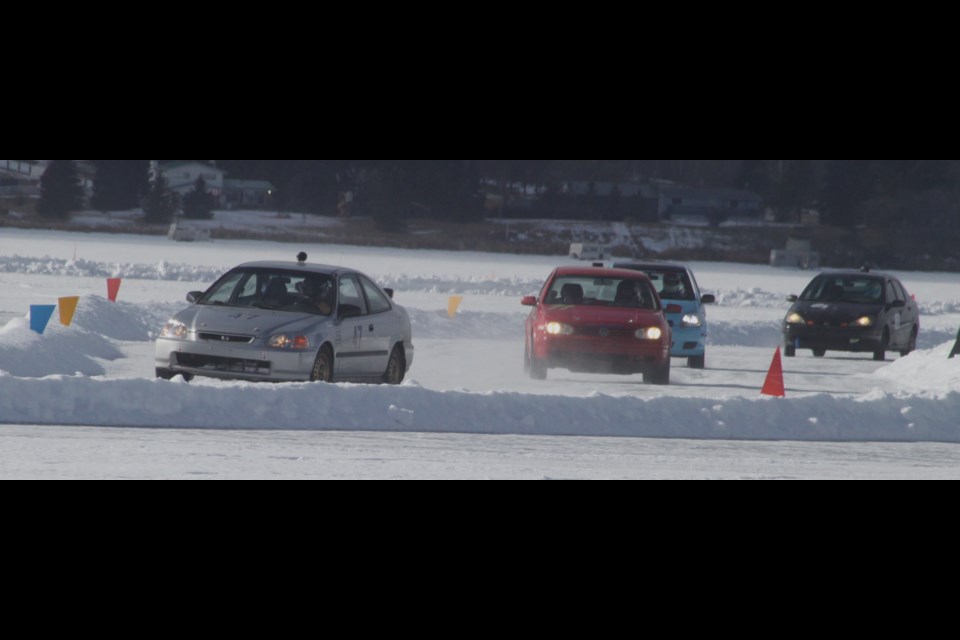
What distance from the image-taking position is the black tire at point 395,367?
15.0 meters

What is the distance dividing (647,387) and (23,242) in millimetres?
48017

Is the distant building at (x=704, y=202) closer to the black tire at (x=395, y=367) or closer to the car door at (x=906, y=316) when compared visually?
the car door at (x=906, y=316)

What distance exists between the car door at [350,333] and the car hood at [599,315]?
3.23 m

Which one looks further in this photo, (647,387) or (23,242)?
(23,242)

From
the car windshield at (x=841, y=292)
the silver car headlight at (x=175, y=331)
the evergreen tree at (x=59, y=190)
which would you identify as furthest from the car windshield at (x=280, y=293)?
the evergreen tree at (x=59, y=190)

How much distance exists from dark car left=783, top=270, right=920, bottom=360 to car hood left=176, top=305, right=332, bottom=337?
1118 cm

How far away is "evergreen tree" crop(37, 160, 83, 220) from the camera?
80.0 meters

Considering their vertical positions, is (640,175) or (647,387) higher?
(640,175)

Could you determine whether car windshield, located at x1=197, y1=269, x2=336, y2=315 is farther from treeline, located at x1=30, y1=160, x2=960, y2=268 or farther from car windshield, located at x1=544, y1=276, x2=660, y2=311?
treeline, located at x1=30, y1=160, x2=960, y2=268

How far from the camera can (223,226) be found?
87.3 meters

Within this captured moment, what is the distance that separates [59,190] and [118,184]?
9473 mm
